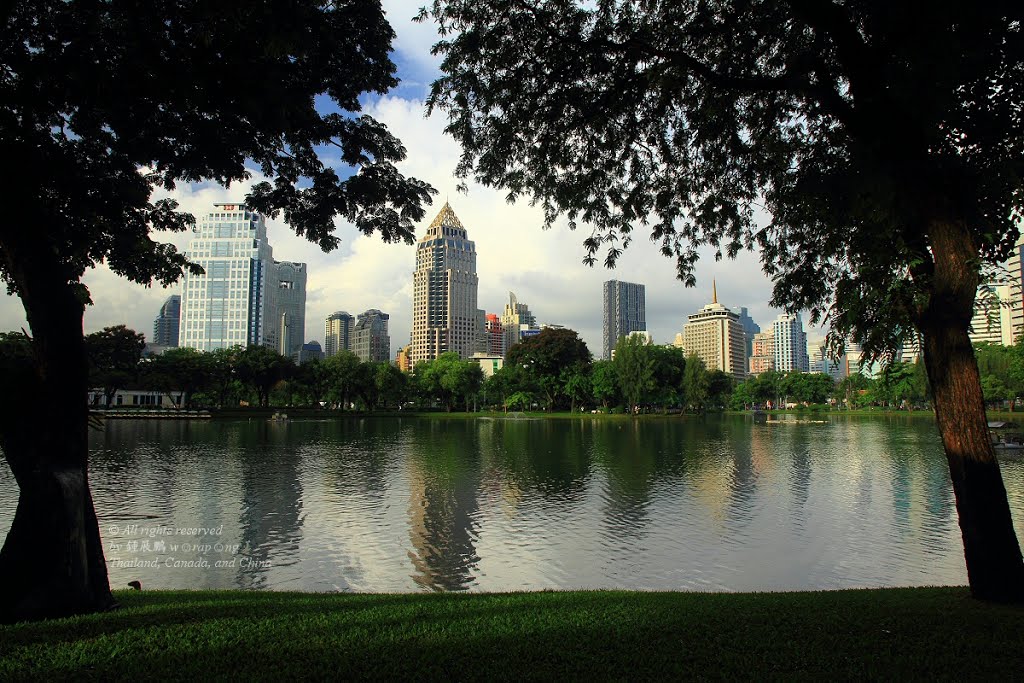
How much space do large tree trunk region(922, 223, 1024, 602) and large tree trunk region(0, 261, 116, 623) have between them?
852 centimetres

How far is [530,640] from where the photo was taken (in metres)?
4.77

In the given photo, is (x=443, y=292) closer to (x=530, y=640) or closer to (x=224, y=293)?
(x=224, y=293)

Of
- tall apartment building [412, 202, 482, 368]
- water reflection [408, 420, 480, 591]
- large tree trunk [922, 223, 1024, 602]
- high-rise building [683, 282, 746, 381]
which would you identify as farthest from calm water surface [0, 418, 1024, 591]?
high-rise building [683, 282, 746, 381]

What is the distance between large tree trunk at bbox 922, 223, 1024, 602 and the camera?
576 cm

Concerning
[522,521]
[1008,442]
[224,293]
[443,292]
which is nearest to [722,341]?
[443,292]

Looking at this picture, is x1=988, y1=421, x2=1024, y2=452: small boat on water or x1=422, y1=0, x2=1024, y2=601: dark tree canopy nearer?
x1=422, y1=0, x2=1024, y2=601: dark tree canopy

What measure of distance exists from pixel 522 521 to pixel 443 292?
173520mm

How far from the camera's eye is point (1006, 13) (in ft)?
16.9

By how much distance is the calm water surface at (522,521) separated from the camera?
1062 centimetres

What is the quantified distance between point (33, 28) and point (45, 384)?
13.4ft

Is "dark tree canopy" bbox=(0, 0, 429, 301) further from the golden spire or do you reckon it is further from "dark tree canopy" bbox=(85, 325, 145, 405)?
the golden spire

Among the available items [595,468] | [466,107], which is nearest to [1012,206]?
[466,107]

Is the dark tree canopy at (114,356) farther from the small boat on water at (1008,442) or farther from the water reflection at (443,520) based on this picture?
the small boat on water at (1008,442)

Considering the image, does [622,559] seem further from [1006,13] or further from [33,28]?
[33,28]
